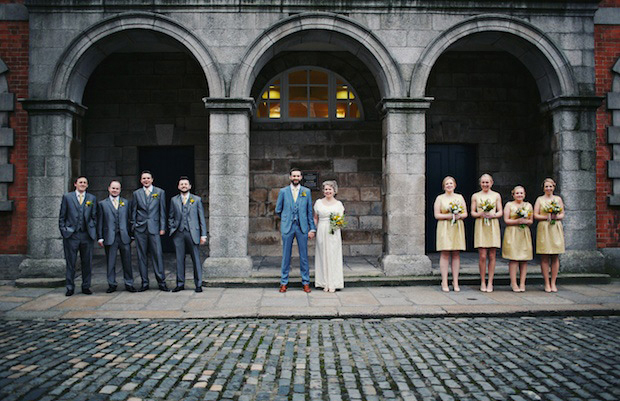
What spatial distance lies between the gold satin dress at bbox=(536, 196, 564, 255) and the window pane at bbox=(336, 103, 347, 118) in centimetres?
515

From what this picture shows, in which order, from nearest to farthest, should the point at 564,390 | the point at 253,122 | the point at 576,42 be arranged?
the point at 564,390, the point at 576,42, the point at 253,122

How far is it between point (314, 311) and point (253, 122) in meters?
5.87

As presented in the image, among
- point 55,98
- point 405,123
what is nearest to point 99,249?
point 55,98

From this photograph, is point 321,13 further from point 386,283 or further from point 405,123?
point 386,283

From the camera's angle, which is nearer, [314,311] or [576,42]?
[314,311]

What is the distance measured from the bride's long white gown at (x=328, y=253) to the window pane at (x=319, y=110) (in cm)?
394

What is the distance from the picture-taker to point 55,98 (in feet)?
26.0

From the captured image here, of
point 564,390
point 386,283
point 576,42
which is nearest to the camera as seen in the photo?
point 564,390

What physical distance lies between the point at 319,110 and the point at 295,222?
4258 mm

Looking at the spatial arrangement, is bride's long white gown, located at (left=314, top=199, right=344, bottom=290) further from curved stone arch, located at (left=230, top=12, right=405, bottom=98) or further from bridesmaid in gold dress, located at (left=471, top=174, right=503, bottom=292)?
curved stone arch, located at (left=230, top=12, right=405, bottom=98)

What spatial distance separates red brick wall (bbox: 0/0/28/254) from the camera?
27.3 feet

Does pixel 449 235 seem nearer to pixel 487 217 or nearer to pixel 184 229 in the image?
pixel 487 217

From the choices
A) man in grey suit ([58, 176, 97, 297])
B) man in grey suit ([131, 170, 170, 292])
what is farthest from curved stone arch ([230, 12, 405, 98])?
man in grey suit ([58, 176, 97, 297])

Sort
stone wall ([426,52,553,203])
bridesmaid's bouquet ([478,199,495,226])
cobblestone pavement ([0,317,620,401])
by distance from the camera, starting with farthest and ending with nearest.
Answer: stone wall ([426,52,553,203]) < bridesmaid's bouquet ([478,199,495,226]) < cobblestone pavement ([0,317,620,401])
